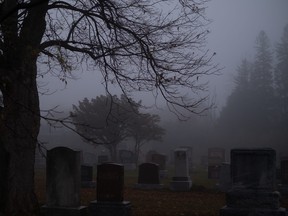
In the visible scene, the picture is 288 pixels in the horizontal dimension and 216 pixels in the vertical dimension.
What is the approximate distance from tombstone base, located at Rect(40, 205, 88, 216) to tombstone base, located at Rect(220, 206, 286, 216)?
3600 mm

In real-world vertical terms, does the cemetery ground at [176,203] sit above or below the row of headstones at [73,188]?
below

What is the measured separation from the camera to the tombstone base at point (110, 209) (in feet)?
36.9

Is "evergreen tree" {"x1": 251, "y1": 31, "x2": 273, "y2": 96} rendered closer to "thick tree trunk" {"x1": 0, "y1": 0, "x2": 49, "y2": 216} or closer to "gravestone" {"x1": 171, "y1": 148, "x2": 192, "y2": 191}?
"gravestone" {"x1": 171, "y1": 148, "x2": 192, "y2": 191}

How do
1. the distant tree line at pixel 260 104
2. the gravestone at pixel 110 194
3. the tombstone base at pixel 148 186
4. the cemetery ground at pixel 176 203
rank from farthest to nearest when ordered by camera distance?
the distant tree line at pixel 260 104, the tombstone base at pixel 148 186, the cemetery ground at pixel 176 203, the gravestone at pixel 110 194

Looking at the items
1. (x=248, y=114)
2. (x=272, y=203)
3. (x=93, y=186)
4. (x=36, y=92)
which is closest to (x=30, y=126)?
(x=36, y=92)

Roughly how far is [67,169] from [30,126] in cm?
152

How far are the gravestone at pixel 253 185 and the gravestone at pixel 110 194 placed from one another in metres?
2.66

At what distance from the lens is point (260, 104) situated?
57.0 metres

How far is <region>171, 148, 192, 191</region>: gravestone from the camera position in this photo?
20.2m

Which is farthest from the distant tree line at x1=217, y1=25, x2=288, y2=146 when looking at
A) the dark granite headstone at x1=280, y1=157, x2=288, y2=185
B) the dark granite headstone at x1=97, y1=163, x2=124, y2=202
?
the dark granite headstone at x1=97, y1=163, x2=124, y2=202

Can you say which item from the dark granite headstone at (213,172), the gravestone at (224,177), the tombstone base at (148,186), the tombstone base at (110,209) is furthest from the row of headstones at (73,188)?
the dark granite headstone at (213,172)

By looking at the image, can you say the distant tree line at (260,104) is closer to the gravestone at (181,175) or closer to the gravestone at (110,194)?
the gravestone at (181,175)

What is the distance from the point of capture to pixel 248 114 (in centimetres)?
5856

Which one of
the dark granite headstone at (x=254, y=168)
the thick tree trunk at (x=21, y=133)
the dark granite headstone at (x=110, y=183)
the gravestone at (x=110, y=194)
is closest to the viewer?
the dark granite headstone at (x=254, y=168)
